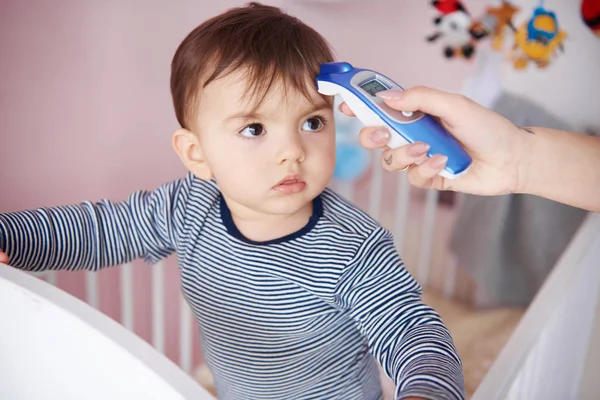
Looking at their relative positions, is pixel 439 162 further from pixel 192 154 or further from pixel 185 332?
pixel 185 332

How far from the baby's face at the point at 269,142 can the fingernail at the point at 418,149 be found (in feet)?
0.45

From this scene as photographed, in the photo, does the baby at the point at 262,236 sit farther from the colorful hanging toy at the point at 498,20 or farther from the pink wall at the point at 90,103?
the colorful hanging toy at the point at 498,20

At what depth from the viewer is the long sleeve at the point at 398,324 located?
1.66 ft

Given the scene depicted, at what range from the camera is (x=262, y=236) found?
765mm

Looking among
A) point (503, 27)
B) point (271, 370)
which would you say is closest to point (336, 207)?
point (271, 370)

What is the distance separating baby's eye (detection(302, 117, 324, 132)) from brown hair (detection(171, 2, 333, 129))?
0.04 m

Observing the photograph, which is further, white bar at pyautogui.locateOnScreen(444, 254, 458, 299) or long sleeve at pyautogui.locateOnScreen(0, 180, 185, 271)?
white bar at pyautogui.locateOnScreen(444, 254, 458, 299)

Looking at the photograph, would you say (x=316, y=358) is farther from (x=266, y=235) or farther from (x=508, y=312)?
(x=508, y=312)

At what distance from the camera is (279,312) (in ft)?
2.41

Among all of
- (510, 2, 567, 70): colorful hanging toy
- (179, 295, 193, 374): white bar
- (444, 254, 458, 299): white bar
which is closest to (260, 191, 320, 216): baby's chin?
(179, 295, 193, 374): white bar

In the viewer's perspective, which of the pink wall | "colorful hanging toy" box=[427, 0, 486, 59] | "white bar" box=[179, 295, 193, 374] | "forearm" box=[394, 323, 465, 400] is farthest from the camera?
"colorful hanging toy" box=[427, 0, 486, 59]

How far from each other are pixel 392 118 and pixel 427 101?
0.04m

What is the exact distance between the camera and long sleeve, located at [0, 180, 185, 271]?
71cm

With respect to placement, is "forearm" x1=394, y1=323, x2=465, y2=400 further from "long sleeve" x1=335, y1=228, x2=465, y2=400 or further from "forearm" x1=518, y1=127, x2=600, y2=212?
"forearm" x1=518, y1=127, x2=600, y2=212
